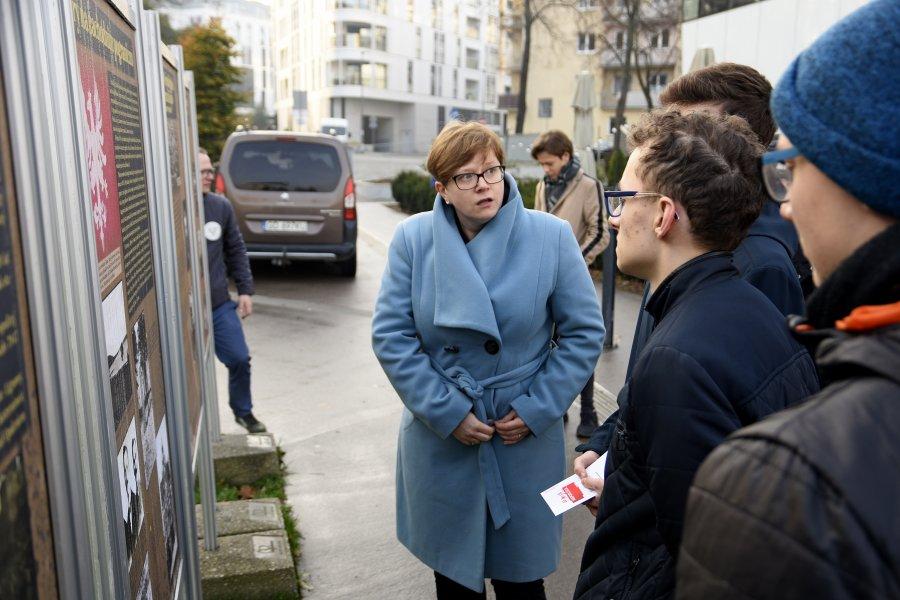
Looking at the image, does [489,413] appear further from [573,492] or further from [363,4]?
[363,4]

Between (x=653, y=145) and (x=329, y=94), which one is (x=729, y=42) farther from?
(x=329, y=94)

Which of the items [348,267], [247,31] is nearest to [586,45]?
[247,31]

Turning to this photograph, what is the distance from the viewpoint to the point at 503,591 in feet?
9.91

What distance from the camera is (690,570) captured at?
1.02 m

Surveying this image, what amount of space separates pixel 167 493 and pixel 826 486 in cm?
183

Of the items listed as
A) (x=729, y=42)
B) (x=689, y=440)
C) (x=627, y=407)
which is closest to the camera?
(x=689, y=440)

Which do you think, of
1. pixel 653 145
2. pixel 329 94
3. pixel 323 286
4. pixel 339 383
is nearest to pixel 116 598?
pixel 653 145

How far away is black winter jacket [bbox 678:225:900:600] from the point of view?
2.90 ft

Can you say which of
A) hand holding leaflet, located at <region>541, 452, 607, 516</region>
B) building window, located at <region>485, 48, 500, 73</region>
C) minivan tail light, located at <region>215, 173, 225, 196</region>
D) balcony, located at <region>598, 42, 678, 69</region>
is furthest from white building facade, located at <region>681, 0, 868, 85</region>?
building window, located at <region>485, 48, 500, 73</region>

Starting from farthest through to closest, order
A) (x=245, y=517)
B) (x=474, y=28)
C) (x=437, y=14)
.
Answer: (x=474, y=28)
(x=437, y=14)
(x=245, y=517)

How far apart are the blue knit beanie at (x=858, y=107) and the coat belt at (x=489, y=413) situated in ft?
6.11

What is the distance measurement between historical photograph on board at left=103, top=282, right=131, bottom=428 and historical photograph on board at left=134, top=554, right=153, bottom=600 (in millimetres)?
388

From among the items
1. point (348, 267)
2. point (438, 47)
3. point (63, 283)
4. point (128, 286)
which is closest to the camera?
point (63, 283)

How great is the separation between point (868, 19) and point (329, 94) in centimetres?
7333
